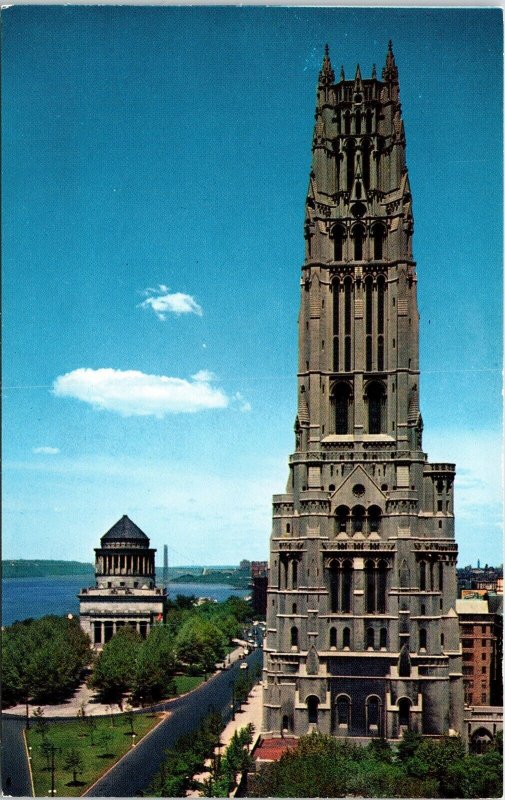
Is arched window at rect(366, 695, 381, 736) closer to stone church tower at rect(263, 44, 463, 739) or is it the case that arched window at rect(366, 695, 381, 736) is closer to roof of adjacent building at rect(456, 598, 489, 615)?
stone church tower at rect(263, 44, 463, 739)

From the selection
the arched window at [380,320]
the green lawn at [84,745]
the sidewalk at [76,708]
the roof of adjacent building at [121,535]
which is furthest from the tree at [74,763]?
the roof of adjacent building at [121,535]

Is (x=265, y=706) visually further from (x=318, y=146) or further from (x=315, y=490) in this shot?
(x=318, y=146)

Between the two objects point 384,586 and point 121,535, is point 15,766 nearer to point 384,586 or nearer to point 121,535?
point 384,586

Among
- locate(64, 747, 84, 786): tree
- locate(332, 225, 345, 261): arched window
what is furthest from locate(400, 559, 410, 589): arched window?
locate(64, 747, 84, 786): tree

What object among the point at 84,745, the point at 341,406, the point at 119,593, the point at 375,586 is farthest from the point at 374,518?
the point at 119,593

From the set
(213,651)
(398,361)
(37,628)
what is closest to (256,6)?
(398,361)
